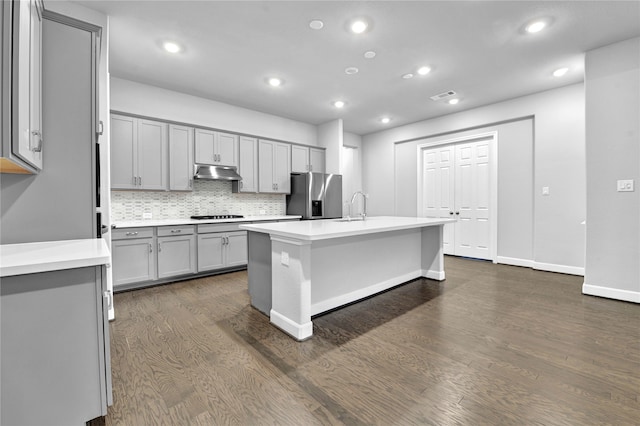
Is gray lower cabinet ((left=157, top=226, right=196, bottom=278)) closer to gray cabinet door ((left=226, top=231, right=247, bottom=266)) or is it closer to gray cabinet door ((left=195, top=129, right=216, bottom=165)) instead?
gray cabinet door ((left=226, top=231, right=247, bottom=266))

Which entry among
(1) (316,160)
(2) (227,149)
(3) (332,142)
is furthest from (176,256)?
(3) (332,142)

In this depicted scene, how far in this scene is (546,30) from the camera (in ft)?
9.56

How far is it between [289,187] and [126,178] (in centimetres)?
274

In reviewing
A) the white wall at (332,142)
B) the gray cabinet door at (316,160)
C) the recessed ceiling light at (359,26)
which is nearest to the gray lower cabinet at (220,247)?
the gray cabinet door at (316,160)

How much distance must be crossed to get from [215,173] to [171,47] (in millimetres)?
1821

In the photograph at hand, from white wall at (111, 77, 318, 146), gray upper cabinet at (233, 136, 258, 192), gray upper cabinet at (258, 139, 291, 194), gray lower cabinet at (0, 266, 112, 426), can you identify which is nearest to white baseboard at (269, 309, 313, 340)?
gray lower cabinet at (0, 266, 112, 426)

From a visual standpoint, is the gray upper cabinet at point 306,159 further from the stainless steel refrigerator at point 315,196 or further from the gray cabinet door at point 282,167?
the stainless steel refrigerator at point 315,196

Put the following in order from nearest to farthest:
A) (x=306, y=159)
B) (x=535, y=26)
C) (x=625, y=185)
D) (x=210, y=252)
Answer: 1. (x=535, y=26)
2. (x=625, y=185)
3. (x=210, y=252)
4. (x=306, y=159)

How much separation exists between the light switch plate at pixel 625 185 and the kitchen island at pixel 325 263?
1.92 metres

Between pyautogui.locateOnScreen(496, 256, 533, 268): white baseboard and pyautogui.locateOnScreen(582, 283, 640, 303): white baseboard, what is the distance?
1.39 meters

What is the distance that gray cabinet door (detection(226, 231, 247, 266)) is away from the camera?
4.37 m

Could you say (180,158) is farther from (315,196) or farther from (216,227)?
(315,196)

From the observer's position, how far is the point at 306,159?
5.94 m

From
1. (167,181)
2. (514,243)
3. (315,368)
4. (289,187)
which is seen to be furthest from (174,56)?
(514,243)
